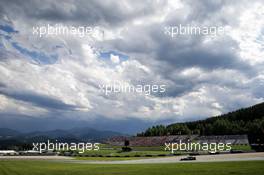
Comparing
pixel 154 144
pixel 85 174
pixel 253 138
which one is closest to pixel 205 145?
pixel 253 138

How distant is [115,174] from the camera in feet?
150

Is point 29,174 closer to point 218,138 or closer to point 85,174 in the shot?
point 85,174

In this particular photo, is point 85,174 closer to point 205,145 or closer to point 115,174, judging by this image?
point 115,174

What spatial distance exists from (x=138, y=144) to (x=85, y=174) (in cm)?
14465

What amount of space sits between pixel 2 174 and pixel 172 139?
142 m

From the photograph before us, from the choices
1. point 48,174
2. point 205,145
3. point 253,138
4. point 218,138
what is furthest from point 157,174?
point 218,138

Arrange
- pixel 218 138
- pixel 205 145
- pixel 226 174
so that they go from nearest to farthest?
pixel 226 174 → pixel 205 145 → pixel 218 138

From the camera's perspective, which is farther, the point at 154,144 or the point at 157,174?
the point at 154,144

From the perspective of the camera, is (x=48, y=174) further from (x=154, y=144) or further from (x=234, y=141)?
(x=154, y=144)

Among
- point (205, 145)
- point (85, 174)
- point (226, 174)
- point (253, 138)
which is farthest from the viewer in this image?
point (205, 145)

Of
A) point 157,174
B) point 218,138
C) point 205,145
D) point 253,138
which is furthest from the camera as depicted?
point 218,138

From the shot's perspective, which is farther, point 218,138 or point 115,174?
point 218,138

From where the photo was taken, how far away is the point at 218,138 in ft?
542

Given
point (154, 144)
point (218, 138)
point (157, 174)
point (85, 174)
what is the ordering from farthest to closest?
point (154, 144) → point (218, 138) → point (85, 174) → point (157, 174)
